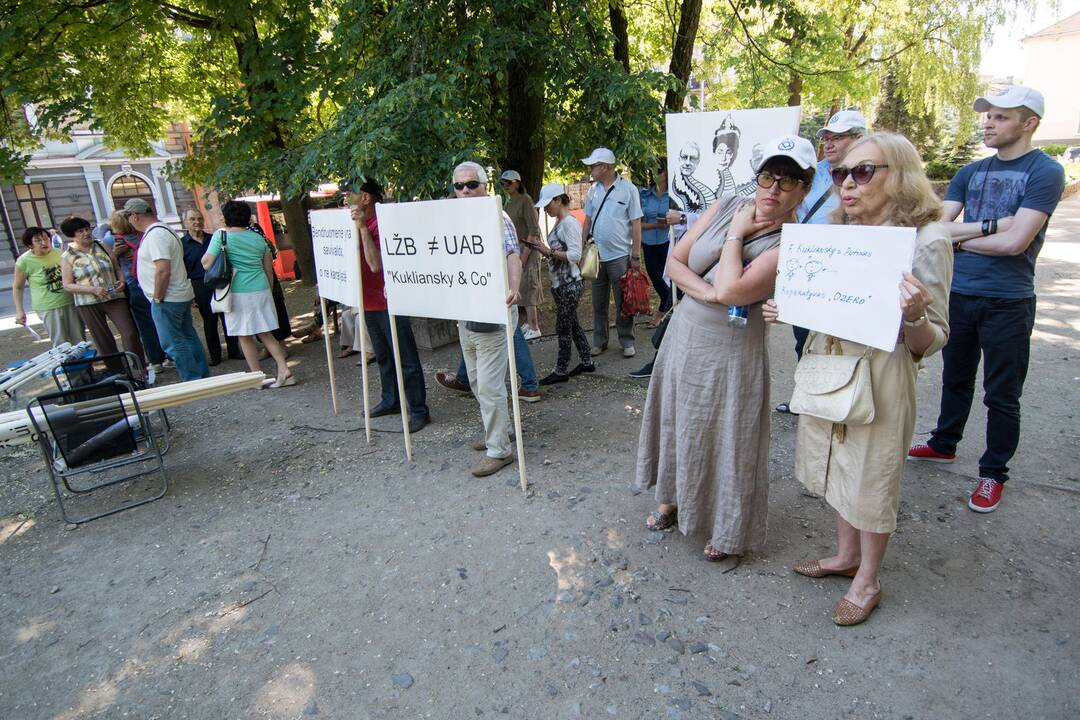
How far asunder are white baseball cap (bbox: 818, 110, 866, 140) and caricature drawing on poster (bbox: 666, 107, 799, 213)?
42 cm

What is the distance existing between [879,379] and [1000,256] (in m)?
1.42

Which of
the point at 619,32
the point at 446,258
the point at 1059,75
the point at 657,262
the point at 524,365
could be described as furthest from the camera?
the point at 1059,75

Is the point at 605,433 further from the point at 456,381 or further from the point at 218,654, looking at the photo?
the point at 218,654

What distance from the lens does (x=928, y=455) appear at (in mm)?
3922

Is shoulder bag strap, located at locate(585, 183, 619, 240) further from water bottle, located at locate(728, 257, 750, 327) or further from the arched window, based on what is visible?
the arched window

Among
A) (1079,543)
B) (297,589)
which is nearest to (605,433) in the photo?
(297,589)

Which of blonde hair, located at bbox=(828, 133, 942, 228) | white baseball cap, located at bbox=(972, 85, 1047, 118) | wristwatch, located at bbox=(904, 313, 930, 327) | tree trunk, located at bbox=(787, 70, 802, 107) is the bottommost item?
wristwatch, located at bbox=(904, 313, 930, 327)

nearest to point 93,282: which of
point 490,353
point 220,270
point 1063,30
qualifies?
point 220,270

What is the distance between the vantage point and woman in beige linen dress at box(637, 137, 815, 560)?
8.48ft

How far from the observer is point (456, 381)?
5840 millimetres

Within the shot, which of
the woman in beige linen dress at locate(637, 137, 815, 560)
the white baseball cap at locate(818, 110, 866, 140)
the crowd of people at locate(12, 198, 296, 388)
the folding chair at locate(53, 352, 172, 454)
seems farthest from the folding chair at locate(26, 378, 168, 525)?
the white baseball cap at locate(818, 110, 866, 140)

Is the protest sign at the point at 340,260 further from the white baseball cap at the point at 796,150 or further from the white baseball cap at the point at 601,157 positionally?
the white baseball cap at the point at 796,150

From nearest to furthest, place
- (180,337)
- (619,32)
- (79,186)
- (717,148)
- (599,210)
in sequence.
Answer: (717,148) < (599,210) < (180,337) < (619,32) < (79,186)

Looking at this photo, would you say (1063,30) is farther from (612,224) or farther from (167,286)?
(167,286)
